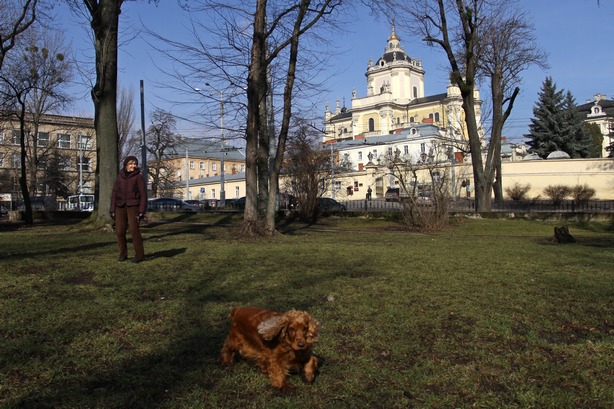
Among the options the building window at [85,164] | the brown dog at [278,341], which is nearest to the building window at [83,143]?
the building window at [85,164]

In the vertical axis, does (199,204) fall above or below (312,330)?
below

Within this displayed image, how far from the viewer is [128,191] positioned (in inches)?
294

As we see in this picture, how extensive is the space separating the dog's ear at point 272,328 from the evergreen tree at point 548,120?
62488 millimetres

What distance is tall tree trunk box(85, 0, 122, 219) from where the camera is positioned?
14016 mm

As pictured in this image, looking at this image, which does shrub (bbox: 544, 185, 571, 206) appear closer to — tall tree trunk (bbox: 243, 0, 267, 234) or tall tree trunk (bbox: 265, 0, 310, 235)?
tall tree trunk (bbox: 265, 0, 310, 235)

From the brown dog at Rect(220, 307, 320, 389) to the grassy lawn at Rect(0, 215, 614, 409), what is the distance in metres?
→ 0.12

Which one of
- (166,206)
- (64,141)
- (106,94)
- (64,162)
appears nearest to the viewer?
(106,94)

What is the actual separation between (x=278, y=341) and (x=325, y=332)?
1259mm

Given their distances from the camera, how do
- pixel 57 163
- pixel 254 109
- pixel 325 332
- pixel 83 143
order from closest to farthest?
1. pixel 325 332
2. pixel 254 109
3. pixel 57 163
4. pixel 83 143

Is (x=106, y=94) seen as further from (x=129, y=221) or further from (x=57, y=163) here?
(x=57, y=163)

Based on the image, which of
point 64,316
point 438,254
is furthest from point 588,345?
point 438,254

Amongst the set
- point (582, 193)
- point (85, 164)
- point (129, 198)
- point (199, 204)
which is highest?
point (85, 164)

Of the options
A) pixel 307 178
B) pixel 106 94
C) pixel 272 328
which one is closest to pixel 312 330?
pixel 272 328

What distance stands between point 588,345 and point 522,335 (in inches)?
20.2
